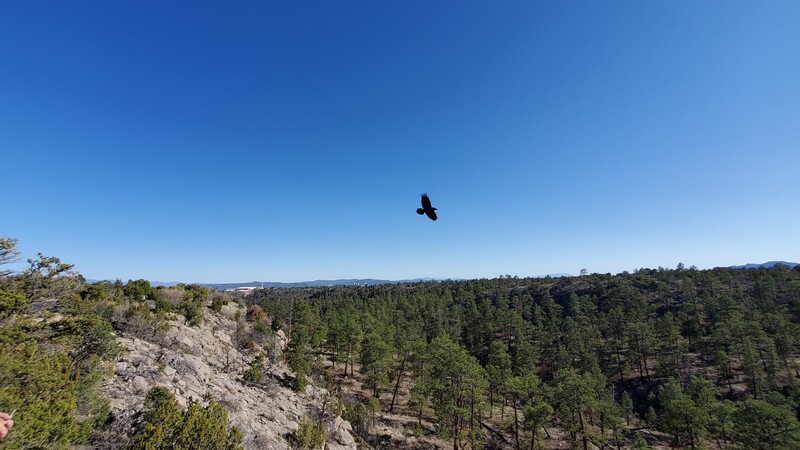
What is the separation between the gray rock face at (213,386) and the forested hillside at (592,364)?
7.13 m

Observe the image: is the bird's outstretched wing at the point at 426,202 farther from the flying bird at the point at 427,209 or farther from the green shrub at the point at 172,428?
the green shrub at the point at 172,428

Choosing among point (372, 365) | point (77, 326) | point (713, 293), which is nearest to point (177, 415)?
point (77, 326)

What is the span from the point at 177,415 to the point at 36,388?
4.71m

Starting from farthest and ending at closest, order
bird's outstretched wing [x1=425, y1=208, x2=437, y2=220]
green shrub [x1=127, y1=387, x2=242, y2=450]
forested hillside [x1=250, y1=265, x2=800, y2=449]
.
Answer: forested hillside [x1=250, y1=265, x2=800, y2=449], bird's outstretched wing [x1=425, y1=208, x2=437, y2=220], green shrub [x1=127, y1=387, x2=242, y2=450]

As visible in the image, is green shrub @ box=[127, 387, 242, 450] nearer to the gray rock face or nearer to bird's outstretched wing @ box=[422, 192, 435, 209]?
the gray rock face

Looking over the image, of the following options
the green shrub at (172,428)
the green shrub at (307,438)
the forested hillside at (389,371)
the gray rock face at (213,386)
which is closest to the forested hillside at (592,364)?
the forested hillside at (389,371)

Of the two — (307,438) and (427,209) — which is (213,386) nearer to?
(307,438)

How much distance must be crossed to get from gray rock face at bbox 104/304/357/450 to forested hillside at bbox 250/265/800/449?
7.13m

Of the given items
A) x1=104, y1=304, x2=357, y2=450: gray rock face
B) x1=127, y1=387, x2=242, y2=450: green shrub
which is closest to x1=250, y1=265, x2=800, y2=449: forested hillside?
x1=104, y1=304, x2=357, y2=450: gray rock face

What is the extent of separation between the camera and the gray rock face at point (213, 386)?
61.2ft

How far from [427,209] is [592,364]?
2710 inches

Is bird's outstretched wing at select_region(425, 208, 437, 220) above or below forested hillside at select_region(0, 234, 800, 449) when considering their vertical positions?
above

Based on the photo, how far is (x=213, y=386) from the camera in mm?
24312

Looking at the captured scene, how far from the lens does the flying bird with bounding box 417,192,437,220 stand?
13748 mm
